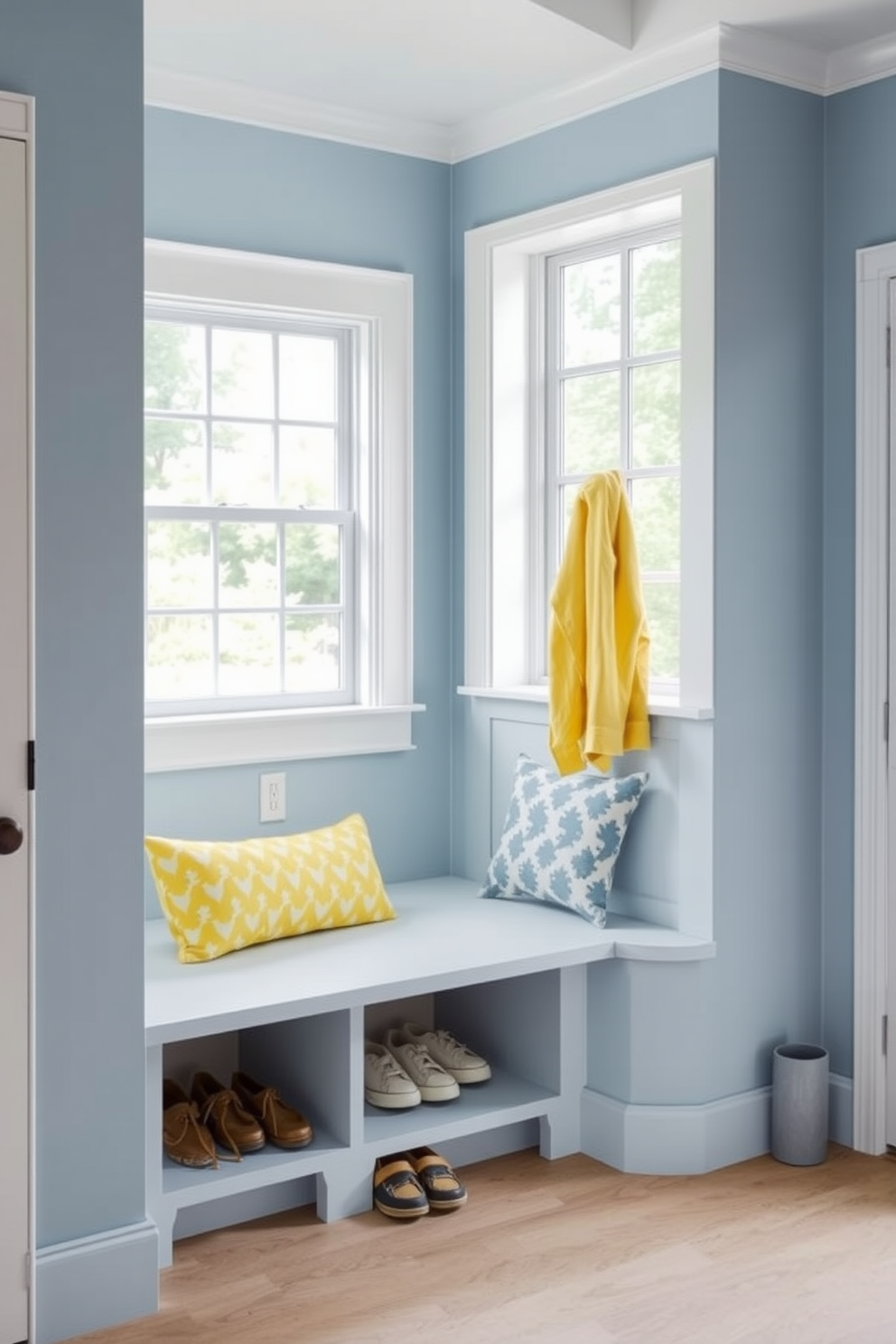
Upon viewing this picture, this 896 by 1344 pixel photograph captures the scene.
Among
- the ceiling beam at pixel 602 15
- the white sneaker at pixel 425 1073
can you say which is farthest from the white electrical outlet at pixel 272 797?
the ceiling beam at pixel 602 15

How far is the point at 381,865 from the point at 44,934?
1.48 m

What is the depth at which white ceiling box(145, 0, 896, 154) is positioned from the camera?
10.1ft

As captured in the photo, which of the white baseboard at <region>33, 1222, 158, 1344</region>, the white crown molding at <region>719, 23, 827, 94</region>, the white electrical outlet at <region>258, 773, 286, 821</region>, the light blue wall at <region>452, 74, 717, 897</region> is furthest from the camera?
the white electrical outlet at <region>258, 773, 286, 821</region>

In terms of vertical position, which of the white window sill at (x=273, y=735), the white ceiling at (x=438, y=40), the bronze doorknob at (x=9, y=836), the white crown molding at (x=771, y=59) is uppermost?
the white ceiling at (x=438, y=40)

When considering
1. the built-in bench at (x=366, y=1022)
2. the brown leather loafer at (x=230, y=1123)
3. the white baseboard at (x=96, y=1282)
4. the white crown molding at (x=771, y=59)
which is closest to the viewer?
the white baseboard at (x=96, y=1282)

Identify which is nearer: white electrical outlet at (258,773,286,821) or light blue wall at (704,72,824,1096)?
light blue wall at (704,72,824,1096)

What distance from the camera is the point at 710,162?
125 inches

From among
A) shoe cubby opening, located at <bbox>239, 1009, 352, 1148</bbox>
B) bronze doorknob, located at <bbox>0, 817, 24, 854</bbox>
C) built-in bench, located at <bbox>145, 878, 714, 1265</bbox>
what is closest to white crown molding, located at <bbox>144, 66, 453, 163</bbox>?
bronze doorknob, located at <bbox>0, 817, 24, 854</bbox>

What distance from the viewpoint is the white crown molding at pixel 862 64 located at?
3221 millimetres

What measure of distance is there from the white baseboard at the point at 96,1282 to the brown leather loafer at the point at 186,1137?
29cm

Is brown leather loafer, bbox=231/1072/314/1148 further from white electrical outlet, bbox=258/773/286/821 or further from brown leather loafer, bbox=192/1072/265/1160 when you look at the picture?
white electrical outlet, bbox=258/773/286/821

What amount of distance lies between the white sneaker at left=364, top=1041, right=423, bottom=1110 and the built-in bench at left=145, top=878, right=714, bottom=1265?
0.03 m

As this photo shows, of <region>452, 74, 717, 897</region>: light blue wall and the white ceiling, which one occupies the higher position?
the white ceiling

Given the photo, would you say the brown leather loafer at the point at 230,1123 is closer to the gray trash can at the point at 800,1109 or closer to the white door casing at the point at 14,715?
the white door casing at the point at 14,715
